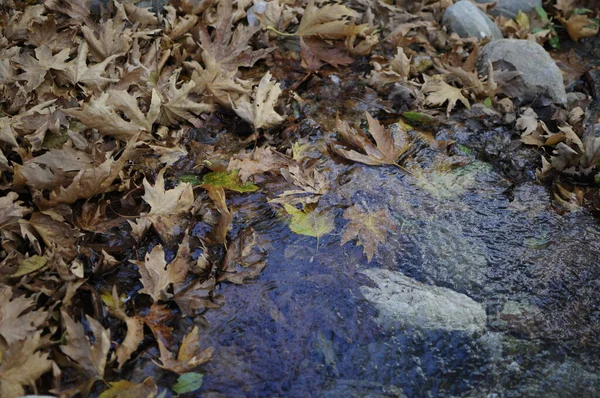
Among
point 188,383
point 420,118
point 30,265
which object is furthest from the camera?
point 420,118

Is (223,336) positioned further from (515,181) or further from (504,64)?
(504,64)

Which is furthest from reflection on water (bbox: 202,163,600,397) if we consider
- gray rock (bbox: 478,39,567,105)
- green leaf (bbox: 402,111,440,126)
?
gray rock (bbox: 478,39,567,105)

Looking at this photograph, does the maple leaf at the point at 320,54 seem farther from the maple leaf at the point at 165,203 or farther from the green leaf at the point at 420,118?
the maple leaf at the point at 165,203

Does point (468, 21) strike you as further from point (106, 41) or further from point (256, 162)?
point (106, 41)

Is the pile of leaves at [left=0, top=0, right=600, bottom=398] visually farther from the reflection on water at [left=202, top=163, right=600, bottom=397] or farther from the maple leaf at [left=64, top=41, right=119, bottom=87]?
the reflection on water at [left=202, top=163, right=600, bottom=397]

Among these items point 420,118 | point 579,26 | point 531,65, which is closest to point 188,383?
point 420,118

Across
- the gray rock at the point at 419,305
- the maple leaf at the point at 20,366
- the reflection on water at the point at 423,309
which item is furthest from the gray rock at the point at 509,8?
the maple leaf at the point at 20,366

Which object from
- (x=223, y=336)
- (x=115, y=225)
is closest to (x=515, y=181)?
(x=223, y=336)
